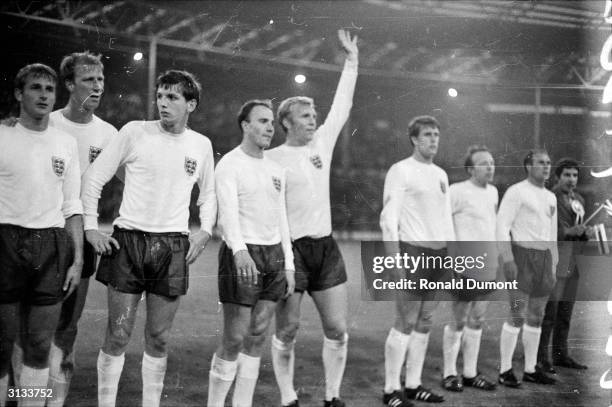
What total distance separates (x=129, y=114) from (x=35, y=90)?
44 cm

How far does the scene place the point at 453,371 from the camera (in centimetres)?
308

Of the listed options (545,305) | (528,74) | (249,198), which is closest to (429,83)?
(528,74)

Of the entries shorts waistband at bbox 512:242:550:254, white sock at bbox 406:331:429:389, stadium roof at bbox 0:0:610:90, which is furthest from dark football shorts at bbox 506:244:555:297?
stadium roof at bbox 0:0:610:90

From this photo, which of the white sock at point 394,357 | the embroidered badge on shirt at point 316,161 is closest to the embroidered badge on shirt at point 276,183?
the embroidered badge on shirt at point 316,161

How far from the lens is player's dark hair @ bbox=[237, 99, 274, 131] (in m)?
2.88

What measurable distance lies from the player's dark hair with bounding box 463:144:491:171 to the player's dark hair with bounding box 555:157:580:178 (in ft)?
1.23

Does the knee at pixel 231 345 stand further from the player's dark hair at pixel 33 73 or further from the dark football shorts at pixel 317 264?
the player's dark hair at pixel 33 73

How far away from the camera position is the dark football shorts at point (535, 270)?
308cm

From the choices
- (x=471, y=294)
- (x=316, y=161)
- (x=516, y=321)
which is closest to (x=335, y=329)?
(x=471, y=294)

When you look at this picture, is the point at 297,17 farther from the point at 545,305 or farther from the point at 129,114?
the point at 545,305

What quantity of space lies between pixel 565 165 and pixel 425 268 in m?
0.93

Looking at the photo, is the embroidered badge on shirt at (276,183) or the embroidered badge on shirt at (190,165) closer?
the embroidered badge on shirt at (190,165)

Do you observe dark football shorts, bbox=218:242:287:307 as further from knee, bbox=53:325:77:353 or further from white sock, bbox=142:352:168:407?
knee, bbox=53:325:77:353

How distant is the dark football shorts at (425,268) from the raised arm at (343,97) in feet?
2.16
